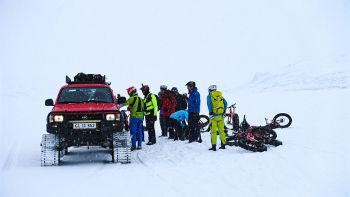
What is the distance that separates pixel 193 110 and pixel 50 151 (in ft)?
16.7

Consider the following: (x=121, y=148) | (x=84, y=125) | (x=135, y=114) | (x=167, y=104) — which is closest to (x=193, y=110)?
(x=135, y=114)

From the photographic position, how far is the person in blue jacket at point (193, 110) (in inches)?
544

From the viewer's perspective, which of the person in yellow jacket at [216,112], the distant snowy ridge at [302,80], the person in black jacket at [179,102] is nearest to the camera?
the person in yellow jacket at [216,112]

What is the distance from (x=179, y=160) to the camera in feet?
35.6

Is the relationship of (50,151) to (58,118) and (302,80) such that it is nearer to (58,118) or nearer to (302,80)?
(58,118)

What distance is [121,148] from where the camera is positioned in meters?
10.6

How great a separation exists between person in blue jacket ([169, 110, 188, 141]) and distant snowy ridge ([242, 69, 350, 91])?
1401 inches

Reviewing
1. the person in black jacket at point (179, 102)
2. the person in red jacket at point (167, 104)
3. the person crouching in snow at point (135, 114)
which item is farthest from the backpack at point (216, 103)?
the person in black jacket at point (179, 102)

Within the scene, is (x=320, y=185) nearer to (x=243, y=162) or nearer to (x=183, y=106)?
(x=243, y=162)

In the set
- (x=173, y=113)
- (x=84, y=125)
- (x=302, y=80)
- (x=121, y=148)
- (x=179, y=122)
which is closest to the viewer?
(x=84, y=125)

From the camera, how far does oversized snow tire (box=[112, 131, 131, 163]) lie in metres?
10.6

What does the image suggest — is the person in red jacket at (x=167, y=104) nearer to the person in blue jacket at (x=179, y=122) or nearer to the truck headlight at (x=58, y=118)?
the person in blue jacket at (x=179, y=122)

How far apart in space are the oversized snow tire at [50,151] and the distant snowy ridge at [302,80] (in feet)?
136

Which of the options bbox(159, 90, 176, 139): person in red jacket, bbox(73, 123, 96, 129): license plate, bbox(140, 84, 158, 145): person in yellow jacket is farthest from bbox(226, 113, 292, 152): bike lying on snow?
bbox(73, 123, 96, 129): license plate
